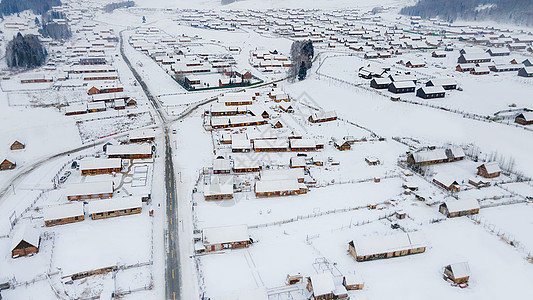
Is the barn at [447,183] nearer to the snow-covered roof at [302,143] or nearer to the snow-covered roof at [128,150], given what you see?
the snow-covered roof at [302,143]

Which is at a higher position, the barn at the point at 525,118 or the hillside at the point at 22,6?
the hillside at the point at 22,6

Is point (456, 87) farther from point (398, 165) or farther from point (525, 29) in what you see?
point (525, 29)

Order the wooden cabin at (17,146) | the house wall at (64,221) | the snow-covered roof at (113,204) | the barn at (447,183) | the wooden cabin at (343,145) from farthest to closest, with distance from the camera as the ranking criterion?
the wooden cabin at (343,145) → the wooden cabin at (17,146) → the barn at (447,183) → the snow-covered roof at (113,204) → the house wall at (64,221)

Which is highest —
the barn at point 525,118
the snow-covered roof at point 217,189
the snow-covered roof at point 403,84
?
the snow-covered roof at point 403,84

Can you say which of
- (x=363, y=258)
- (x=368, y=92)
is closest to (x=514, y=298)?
(x=363, y=258)

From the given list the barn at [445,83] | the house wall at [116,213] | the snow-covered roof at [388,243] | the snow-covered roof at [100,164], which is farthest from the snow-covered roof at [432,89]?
the house wall at [116,213]

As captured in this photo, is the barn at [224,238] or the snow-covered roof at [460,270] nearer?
the snow-covered roof at [460,270]

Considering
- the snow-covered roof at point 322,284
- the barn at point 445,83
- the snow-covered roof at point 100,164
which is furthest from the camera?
the barn at point 445,83
